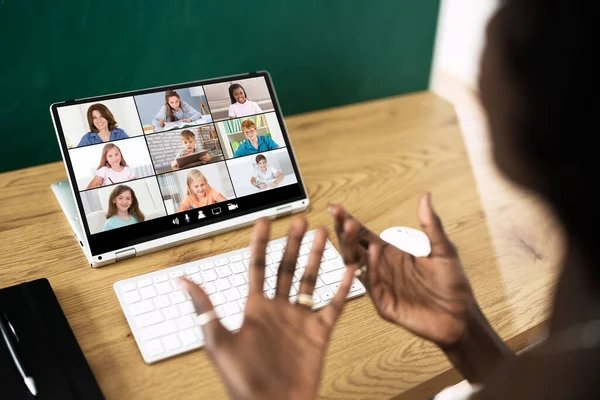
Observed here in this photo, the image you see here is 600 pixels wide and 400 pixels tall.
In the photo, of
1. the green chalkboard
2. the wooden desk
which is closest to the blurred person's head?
the wooden desk

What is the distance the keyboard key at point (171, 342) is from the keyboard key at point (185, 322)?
15mm

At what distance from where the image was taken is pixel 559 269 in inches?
23.1

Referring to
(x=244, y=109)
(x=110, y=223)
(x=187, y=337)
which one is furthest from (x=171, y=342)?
(x=244, y=109)

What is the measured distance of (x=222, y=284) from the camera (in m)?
0.84

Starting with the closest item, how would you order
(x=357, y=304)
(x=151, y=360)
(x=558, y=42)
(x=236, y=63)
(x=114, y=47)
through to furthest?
1. (x=558, y=42)
2. (x=151, y=360)
3. (x=357, y=304)
4. (x=114, y=47)
5. (x=236, y=63)

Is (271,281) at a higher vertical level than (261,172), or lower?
lower

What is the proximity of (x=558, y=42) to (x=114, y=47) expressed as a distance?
84cm

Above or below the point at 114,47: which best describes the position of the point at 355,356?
below

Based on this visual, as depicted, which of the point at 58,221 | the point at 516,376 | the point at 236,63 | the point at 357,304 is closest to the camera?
the point at 516,376

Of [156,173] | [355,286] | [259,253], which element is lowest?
[355,286]

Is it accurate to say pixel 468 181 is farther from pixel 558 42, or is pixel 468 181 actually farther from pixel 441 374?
pixel 558 42

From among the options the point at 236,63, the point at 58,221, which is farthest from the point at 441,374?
the point at 236,63

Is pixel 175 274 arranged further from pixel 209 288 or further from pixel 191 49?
pixel 191 49

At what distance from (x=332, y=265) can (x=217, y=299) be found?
179 millimetres
